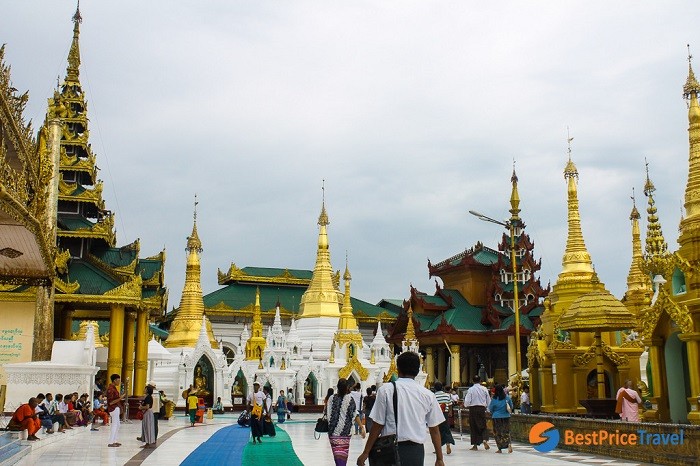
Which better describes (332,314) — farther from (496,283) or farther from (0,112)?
(0,112)

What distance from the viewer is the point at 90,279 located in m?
26.2

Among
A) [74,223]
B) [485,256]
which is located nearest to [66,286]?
[74,223]

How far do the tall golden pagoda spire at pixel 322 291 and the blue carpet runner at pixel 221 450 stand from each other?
30.0 metres

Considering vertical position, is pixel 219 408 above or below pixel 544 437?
below

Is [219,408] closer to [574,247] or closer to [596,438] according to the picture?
[574,247]

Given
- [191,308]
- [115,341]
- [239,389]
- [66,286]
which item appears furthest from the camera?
[191,308]

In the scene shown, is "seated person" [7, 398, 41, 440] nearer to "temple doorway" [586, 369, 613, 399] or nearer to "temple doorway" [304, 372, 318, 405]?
"temple doorway" [586, 369, 613, 399]

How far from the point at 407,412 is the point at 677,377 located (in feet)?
32.5

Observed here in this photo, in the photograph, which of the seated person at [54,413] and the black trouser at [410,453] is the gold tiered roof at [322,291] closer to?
the seated person at [54,413]

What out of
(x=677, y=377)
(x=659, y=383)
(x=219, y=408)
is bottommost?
(x=219, y=408)

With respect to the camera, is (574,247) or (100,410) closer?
(100,410)

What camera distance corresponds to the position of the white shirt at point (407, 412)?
5.58m

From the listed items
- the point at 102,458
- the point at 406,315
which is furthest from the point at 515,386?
the point at 406,315

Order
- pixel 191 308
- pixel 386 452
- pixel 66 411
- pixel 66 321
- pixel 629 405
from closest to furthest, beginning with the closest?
pixel 386 452 → pixel 629 405 → pixel 66 411 → pixel 66 321 → pixel 191 308
